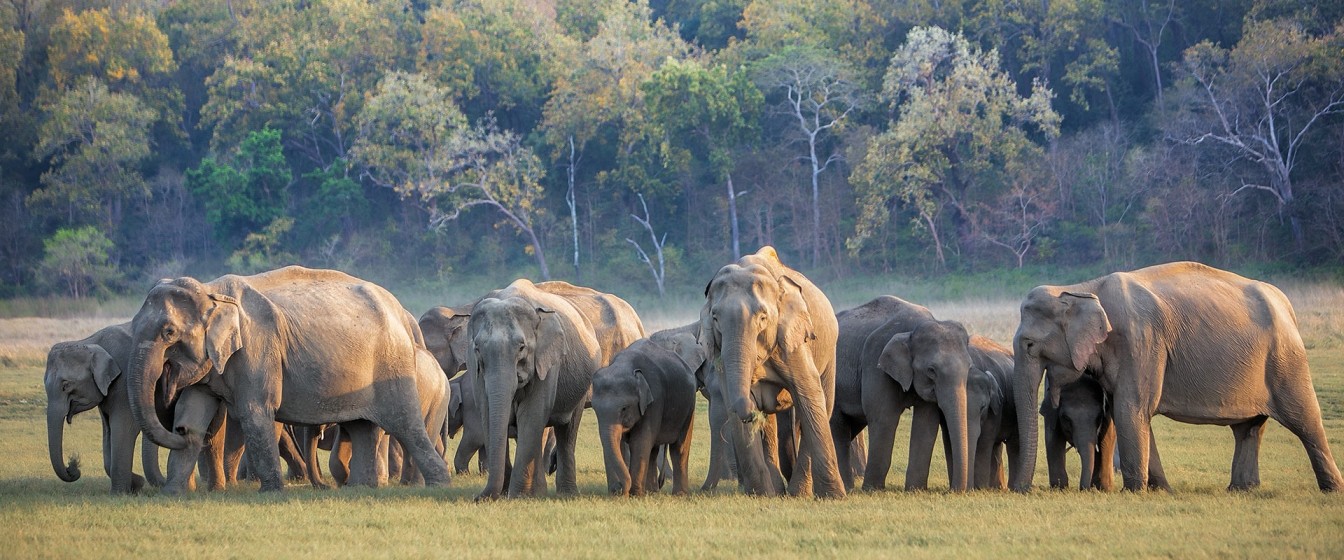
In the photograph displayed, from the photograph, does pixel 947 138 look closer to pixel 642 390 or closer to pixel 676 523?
pixel 642 390

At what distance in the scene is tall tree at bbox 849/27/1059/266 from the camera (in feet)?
146

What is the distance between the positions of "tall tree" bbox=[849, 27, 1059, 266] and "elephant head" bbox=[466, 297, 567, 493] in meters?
32.8

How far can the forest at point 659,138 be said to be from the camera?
140 ft

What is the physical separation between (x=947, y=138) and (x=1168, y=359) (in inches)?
1285

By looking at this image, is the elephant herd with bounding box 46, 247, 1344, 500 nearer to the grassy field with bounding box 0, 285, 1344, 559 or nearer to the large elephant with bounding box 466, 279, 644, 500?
the large elephant with bounding box 466, 279, 644, 500

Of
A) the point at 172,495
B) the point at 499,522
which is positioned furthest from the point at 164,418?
the point at 499,522

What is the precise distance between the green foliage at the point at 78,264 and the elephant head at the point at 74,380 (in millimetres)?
42715

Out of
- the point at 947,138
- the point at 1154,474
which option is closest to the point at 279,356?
the point at 1154,474

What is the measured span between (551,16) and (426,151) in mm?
14090

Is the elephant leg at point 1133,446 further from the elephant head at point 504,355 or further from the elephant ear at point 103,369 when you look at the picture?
the elephant ear at point 103,369

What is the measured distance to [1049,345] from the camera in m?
12.9

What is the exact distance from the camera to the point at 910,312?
1452cm

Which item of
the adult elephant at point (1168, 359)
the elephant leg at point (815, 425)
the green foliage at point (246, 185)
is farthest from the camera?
→ the green foliage at point (246, 185)

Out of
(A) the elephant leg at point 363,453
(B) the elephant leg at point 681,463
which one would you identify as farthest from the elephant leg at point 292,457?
(B) the elephant leg at point 681,463
